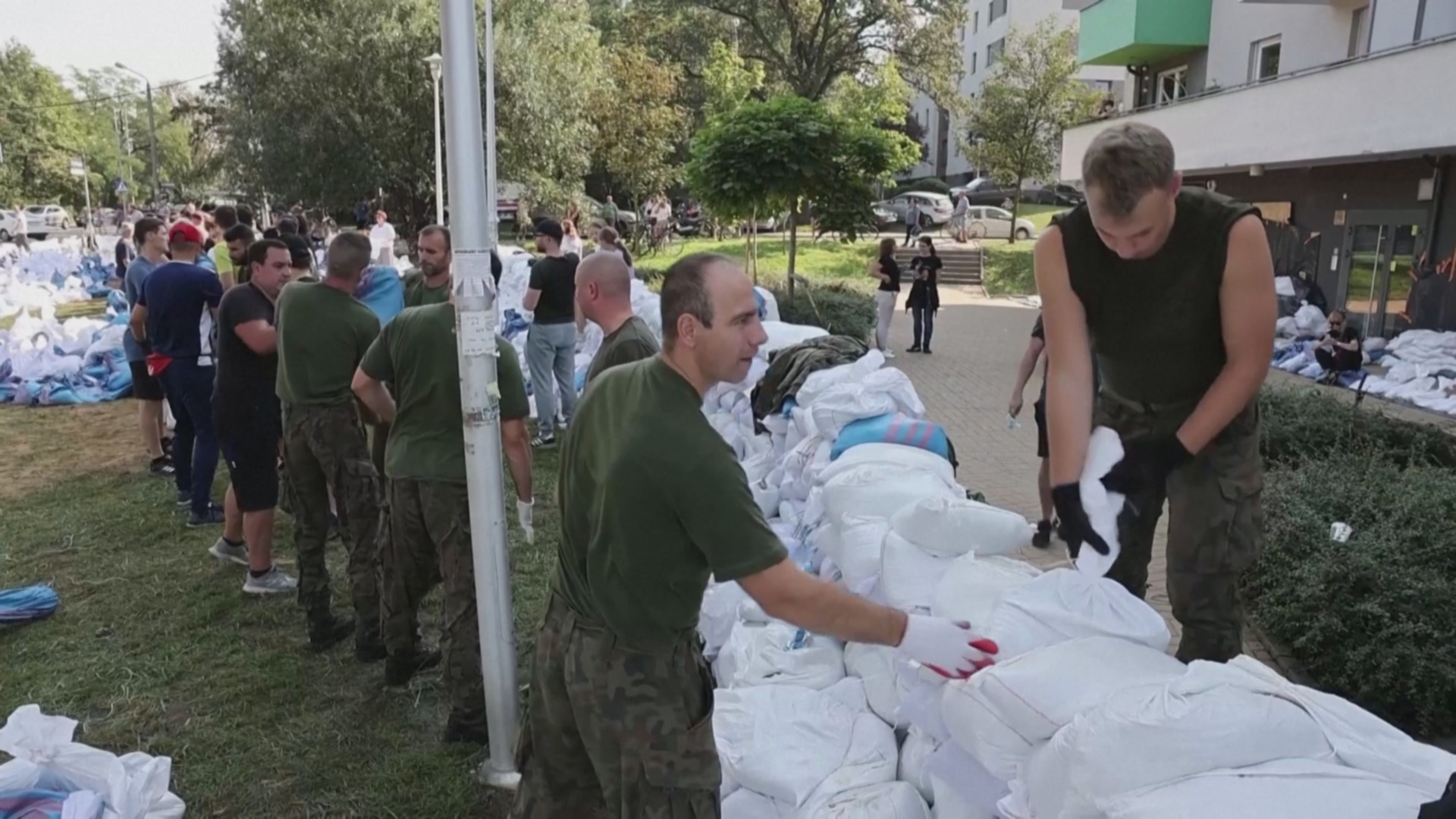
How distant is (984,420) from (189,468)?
633 cm

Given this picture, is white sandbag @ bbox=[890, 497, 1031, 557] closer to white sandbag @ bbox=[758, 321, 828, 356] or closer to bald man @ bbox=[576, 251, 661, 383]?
bald man @ bbox=[576, 251, 661, 383]

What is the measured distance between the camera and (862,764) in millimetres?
2605

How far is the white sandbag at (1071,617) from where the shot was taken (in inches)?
86.7

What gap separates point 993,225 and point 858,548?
27.7 metres

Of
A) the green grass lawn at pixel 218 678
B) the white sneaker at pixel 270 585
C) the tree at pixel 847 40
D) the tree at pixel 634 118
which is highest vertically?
the tree at pixel 847 40

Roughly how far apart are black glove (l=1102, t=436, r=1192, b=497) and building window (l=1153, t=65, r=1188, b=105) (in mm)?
17704

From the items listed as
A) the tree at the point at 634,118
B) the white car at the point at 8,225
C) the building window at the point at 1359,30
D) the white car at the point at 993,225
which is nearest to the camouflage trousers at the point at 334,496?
the building window at the point at 1359,30

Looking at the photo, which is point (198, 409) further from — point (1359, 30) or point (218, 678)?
point (1359, 30)

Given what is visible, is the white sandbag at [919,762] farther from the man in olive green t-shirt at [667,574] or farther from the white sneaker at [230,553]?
the white sneaker at [230,553]

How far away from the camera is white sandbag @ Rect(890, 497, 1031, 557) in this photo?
2.93 m

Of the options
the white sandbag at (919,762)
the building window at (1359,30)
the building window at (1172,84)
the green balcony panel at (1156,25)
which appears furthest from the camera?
the building window at (1172,84)

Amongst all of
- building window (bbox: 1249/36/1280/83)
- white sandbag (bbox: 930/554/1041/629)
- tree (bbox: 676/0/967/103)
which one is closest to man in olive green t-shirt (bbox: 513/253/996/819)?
white sandbag (bbox: 930/554/1041/629)

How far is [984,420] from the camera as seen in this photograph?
898 centimetres

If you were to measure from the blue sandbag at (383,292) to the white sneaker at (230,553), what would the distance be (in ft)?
5.77
